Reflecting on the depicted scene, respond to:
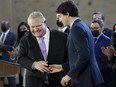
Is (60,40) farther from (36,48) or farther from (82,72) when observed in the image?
(82,72)

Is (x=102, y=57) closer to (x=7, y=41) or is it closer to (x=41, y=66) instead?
(x=41, y=66)

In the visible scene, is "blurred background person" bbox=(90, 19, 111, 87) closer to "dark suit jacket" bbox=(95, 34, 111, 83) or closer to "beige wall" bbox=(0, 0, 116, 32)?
"dark suit jacket" bbox=(95, 34, 111, 83)

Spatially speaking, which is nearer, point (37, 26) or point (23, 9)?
point (37, 26)

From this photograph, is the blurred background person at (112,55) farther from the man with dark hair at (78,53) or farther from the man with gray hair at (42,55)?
the man with dark hair at (78,53)

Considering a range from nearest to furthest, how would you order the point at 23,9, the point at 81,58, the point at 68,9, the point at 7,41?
1. the point at 81,58
2. the point at 68,9
3. the point at 7,41
4. the point at 23,9

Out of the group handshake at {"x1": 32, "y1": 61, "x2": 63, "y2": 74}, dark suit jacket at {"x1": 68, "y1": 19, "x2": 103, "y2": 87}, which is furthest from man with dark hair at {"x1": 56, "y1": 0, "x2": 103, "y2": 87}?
handshake at {"x1": 32, "y1": 61, "x2": 63, "y2": 74}

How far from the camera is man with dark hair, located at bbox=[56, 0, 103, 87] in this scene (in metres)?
2.61

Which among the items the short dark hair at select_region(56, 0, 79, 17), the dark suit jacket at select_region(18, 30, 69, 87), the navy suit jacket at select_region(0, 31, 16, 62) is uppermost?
the short dark hair at select_region(56, 0, 79, 17)

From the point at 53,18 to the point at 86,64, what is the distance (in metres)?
4.30

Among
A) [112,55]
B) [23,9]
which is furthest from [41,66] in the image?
[23,9]

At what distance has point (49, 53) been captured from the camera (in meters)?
2.92

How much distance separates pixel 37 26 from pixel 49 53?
275 mm

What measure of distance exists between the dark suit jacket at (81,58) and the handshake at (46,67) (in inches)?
7.3

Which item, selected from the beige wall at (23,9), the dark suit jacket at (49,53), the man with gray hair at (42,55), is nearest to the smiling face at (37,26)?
the man with gray hair at (42,55)
